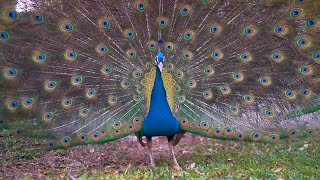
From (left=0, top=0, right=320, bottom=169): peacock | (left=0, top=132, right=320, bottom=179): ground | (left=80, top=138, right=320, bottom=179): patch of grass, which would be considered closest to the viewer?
(left=80, top=138, right=320, bottom=179): patch of grass

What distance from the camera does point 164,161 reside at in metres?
5.22

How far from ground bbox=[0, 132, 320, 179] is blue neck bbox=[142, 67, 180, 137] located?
1.39 feet

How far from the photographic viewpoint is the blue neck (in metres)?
4.67

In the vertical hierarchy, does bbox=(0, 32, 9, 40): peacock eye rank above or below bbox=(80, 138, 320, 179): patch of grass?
above

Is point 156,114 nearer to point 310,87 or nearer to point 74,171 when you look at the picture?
point 74,171

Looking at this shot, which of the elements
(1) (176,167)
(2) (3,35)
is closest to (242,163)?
(1) (176,167)

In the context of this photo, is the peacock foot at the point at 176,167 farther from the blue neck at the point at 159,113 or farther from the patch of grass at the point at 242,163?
the blue neck at the point at 159,113

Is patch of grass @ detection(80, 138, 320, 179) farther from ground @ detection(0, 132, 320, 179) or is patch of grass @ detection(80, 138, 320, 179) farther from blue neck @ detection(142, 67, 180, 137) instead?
blue neck @ detection(142, 67, 180, 137)

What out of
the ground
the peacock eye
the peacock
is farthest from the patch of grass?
the peacock eye

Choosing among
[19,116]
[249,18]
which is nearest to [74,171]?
[19,116]

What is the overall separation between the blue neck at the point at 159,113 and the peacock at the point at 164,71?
0.4 inches

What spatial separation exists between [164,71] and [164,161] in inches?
42.4

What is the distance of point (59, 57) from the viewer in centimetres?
467

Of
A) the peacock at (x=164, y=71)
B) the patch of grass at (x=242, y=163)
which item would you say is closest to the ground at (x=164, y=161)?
the patch of grass at (x=242, y=163)
